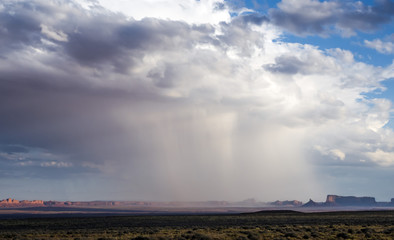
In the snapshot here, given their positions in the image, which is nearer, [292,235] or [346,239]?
[346,239]

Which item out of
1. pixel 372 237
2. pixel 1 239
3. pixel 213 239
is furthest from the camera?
pixel 1 239

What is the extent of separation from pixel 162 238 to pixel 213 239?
200 inches

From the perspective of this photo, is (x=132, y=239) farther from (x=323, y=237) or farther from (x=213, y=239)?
(x=323, y=237)

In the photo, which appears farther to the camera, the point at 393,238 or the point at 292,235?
the point at 292,235

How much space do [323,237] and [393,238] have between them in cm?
649

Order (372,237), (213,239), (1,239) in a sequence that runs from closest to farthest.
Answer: (213,239)
(372,237)
(1,239)

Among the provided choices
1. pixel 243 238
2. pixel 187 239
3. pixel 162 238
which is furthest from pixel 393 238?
pixel 162 238

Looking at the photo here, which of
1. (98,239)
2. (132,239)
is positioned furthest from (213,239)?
(98,239)

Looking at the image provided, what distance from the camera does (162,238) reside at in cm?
3556

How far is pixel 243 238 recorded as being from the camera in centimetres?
3556

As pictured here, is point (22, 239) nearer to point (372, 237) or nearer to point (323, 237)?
point (323, 237)

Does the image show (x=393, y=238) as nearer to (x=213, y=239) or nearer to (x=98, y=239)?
(x=213, y=239)

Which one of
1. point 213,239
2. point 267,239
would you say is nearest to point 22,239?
point 213,239

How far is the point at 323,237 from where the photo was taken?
37.4 metres
